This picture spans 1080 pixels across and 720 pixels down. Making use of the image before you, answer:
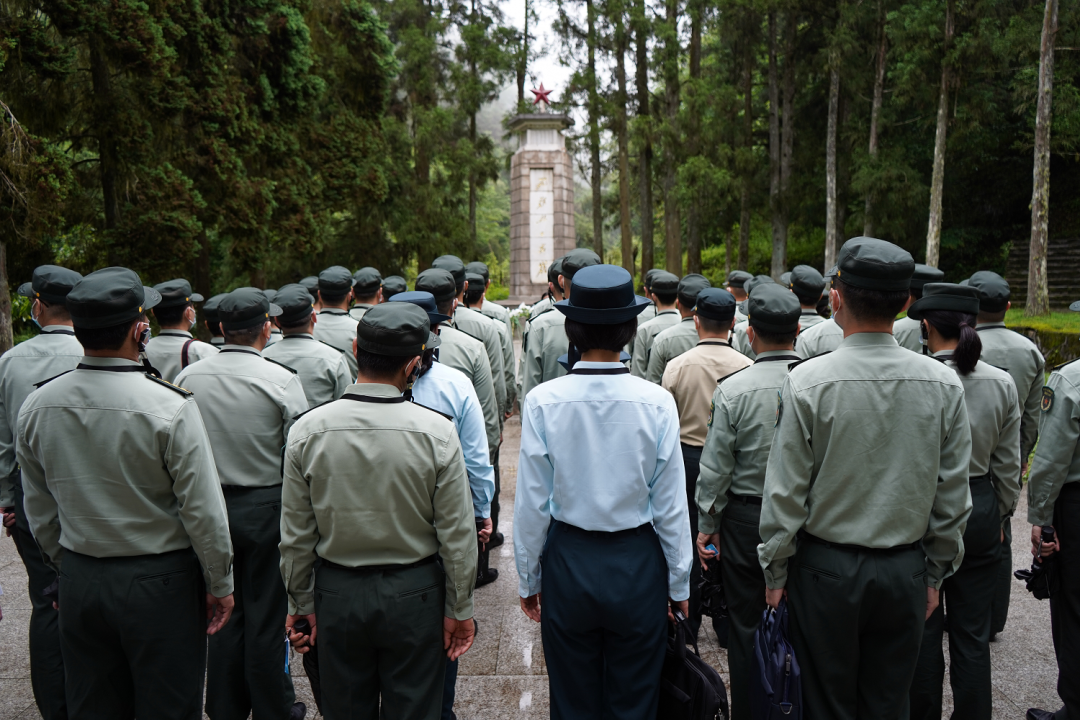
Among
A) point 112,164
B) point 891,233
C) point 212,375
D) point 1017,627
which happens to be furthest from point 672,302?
point 891,233

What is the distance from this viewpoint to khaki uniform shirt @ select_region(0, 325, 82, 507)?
356 centimetres

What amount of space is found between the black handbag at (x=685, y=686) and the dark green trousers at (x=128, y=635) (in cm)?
178

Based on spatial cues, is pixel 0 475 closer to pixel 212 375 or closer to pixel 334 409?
pixel 212 375

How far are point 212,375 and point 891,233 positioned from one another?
22.4 metres

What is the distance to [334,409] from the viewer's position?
2500mm

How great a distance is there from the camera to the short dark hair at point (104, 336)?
8.46ft

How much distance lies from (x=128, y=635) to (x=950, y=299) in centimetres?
364

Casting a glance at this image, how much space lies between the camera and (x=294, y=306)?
4344mm

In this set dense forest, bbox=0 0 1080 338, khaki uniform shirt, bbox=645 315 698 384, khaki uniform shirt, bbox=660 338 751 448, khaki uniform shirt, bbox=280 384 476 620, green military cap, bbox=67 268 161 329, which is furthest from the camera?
dense forest, bbox=0 0 1080 338

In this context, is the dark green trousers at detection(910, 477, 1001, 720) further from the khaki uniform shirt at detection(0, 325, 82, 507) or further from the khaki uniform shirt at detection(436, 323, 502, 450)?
the khaki uniform shirt at detection(0, 325, 82, 507)

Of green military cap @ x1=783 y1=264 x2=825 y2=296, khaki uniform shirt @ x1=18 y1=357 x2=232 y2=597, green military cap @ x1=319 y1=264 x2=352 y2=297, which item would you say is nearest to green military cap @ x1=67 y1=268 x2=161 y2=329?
khaki uniform shirt @ x1=18 y1=357 x2=232 y2=597

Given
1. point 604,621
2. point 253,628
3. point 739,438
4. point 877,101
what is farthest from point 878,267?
point 877,101

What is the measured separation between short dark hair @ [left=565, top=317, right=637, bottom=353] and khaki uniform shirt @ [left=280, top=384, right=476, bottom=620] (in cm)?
56

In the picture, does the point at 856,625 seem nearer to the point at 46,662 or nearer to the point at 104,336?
the point at 104,336
